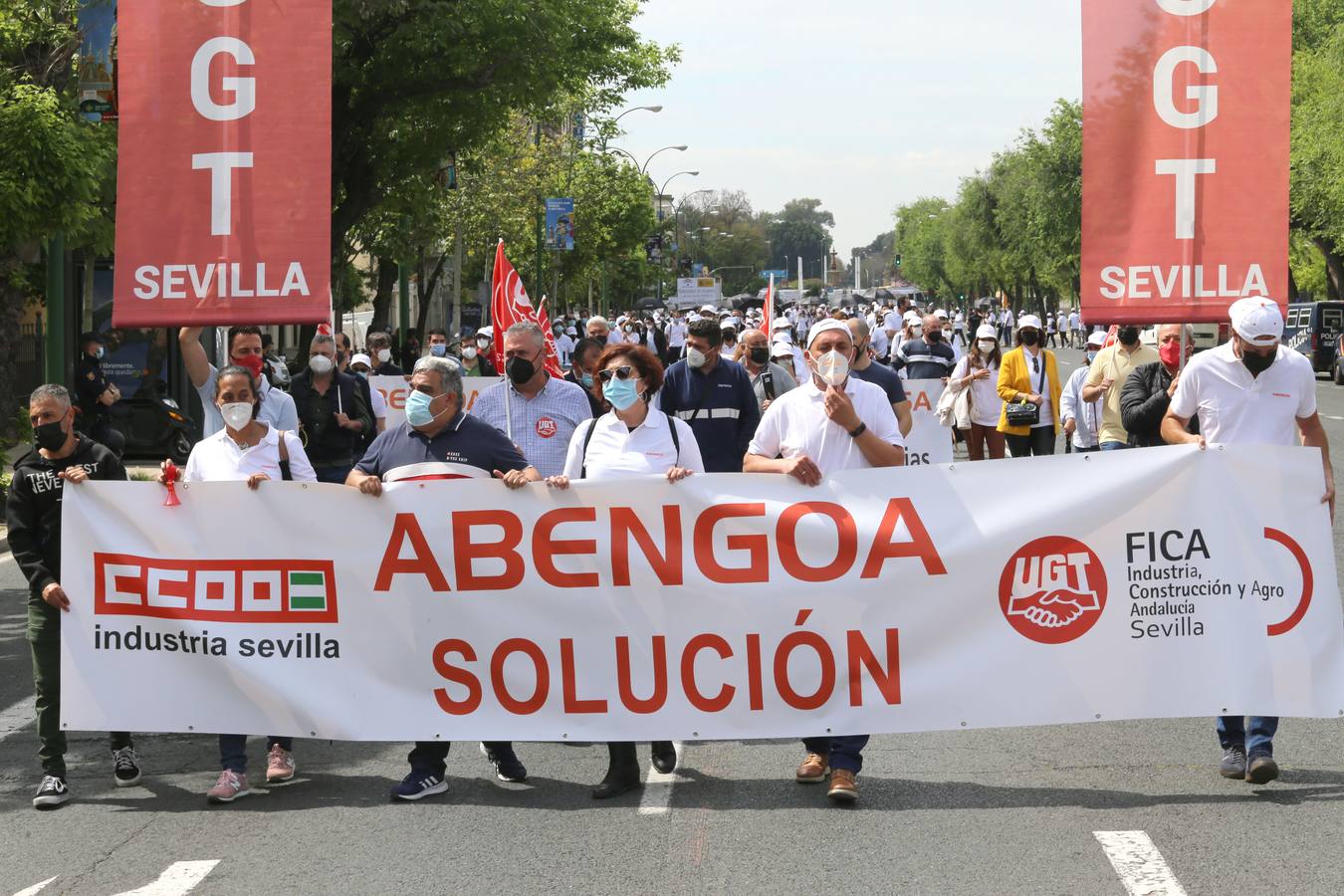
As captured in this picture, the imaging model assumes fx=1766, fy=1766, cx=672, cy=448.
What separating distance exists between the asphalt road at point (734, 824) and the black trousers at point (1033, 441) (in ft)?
22.6

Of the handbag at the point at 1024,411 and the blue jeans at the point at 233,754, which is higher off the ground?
the handbag at the point at 1024,411

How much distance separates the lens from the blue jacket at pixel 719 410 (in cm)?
922

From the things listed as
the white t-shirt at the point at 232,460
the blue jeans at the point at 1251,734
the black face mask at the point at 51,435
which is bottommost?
the blue jeans at the point at 1251,734

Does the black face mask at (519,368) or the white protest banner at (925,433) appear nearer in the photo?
the black face mask at (519,368)

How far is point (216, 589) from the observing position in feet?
24.1

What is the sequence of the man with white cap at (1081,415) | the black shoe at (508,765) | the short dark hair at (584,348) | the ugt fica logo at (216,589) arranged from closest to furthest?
the ugt fica logo at (216,589)
the black shoe at (508,765)
the short dark hair at (584,348)
the man with white cap at (1081,415)

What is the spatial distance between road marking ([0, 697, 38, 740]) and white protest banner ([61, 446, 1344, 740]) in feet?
5.48

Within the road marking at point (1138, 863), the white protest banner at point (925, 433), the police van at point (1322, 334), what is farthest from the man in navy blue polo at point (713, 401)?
the police van at point (1322, 334)

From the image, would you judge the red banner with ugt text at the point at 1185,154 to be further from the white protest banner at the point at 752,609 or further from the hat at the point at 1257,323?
the white protest banner at the point at 752,609

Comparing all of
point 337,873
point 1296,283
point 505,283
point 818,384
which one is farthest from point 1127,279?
point 1296,283

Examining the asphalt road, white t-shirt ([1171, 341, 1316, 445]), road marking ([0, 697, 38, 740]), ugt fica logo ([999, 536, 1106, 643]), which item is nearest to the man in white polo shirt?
white t-shirt ([1171, 341, 1316, 445])

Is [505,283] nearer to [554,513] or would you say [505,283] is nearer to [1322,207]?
[554,513]

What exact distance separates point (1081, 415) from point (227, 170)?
7.05 meters

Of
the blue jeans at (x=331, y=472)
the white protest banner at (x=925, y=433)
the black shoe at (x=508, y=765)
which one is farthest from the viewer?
the white protest banner at (x=925, y=433)
